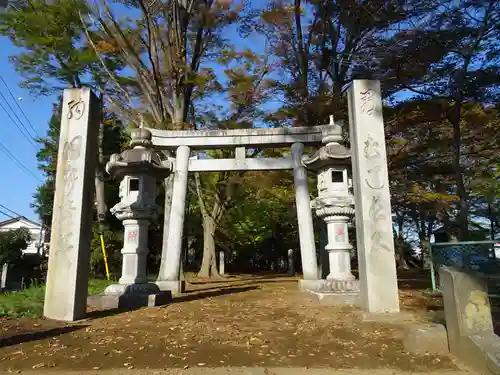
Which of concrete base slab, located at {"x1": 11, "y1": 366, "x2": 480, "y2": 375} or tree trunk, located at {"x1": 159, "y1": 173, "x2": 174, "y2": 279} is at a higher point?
tree trunk, located at {"x1": 159, "y1": 173, "x2": 174, "y2": 279}

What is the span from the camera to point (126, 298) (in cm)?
848

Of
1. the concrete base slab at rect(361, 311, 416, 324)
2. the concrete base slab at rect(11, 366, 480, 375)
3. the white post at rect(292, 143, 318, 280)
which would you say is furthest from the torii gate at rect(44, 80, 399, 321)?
the white post at rect(292, 143, 318, 280)

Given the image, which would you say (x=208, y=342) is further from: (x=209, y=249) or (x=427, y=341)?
(x=209, y=249)

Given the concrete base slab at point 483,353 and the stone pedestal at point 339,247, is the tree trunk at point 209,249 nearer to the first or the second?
the stone pedestal at point 339,247

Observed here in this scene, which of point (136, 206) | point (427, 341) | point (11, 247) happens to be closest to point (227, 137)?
point (136, 206)

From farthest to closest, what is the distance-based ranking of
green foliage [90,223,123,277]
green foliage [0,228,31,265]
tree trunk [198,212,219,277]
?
1. green foliage [0,228,31,265]
2. tree trunk [198,212,219,277]
3. green foliage [90,223,123,277]

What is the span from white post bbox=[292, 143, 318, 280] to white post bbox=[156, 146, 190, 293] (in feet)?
11.0

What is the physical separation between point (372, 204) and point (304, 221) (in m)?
4.32

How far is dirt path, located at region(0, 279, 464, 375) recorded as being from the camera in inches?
177

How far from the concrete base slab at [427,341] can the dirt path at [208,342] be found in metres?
0.17

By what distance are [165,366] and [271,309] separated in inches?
170

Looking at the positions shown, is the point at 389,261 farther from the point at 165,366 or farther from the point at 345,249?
the point at 165,366

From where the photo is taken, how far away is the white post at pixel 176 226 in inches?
429

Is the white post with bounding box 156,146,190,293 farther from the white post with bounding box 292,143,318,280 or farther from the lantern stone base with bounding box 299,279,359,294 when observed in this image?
the lantern stone base with bounding box 299,279,359,294
